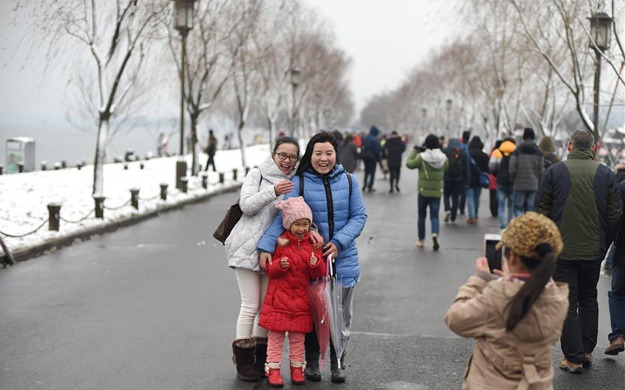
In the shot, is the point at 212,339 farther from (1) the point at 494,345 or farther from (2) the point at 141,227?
(2) the point at 141,227

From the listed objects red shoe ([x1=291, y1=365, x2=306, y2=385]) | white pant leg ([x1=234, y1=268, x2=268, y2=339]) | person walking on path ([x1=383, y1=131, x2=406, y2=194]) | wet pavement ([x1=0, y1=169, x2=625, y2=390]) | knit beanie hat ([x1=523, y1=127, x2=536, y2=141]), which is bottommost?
wet pavement ([x1=0, y1=169, x2=625, y2=390])

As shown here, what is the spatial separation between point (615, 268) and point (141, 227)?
11.3m

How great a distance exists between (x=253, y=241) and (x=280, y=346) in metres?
0.76

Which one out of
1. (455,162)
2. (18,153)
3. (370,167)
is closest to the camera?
(455,162)

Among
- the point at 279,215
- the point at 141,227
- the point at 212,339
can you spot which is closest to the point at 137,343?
the point at 212,339

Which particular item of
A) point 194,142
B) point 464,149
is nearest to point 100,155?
point 464,149

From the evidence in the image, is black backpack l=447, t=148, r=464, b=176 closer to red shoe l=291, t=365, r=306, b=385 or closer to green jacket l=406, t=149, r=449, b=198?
green jacket l=406, t=149, r=449, b=198

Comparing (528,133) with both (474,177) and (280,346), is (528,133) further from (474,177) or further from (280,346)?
(280,346)

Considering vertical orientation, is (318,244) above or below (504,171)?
below

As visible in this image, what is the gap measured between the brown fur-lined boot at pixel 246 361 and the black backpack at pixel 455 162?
1113 cm

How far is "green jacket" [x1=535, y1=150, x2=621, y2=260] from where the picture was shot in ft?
20.8

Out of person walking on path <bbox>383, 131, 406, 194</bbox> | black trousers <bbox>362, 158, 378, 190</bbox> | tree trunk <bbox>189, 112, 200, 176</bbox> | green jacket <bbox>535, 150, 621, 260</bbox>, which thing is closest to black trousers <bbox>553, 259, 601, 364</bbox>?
green jacket <bbox>535, 150, 621, 260</bbox>

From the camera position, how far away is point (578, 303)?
6.61 m

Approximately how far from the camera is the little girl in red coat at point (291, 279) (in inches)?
223
